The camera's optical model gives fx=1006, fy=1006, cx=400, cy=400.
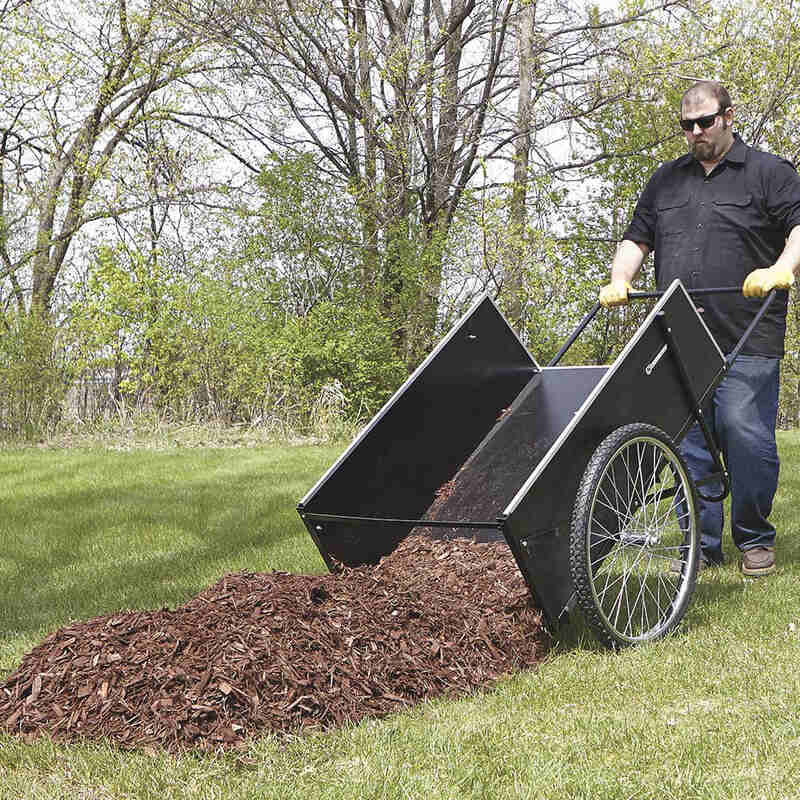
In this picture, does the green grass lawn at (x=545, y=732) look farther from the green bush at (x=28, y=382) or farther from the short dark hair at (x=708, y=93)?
the green bush at (x=28, y=382)

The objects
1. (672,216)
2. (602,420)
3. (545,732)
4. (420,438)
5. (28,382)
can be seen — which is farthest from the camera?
(28,382)

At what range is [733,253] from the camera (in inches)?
156

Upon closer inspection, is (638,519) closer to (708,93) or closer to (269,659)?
(269,659)

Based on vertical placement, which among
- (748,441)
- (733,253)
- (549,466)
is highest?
(733,253)

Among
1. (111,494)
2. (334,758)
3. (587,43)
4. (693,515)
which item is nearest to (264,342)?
(111,494)

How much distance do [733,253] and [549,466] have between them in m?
1.58

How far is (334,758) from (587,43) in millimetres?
12497

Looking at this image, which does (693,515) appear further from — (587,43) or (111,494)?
(587,43)

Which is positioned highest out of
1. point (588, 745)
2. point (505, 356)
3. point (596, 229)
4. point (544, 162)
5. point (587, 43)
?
point (587, 43)

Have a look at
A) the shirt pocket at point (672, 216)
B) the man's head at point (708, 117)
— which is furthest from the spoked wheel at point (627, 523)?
the man's head at point (708, 117)

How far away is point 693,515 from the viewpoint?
338 centimetres

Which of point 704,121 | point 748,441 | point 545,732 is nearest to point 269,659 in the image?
point 545,732

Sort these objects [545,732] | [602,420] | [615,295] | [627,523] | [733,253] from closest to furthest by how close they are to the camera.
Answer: [545,732], [602,420], [627,523], [615,295], [733,253]

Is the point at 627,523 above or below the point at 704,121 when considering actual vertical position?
below
